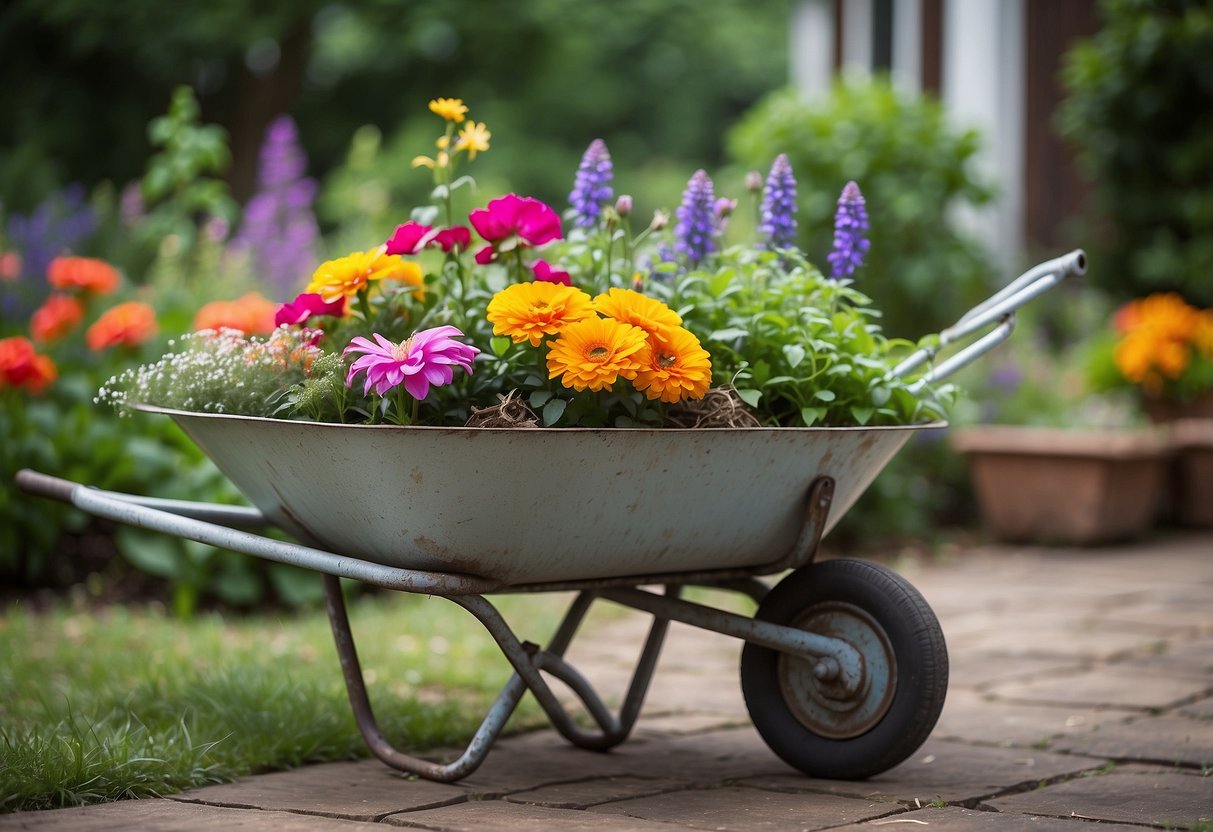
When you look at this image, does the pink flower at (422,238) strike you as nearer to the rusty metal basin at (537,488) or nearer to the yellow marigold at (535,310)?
the yellow marigold at (535,310)

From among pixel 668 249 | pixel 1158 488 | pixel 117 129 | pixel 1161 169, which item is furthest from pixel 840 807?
pixel 117 129

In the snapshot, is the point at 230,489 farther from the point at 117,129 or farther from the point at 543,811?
the point at 117,129

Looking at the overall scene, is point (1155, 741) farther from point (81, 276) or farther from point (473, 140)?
point (81, 276)

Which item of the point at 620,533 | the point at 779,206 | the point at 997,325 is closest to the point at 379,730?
the point at 620,533

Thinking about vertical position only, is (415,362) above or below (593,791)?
above

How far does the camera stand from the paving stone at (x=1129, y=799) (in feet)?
7.16

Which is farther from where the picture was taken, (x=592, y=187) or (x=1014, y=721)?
(x=1014, y=721)

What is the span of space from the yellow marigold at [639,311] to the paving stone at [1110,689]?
4.89 feet

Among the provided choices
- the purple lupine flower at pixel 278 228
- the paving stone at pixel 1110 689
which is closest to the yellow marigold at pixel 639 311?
the paving stone at pixel 1110 689

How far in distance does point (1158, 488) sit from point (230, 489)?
3.72m

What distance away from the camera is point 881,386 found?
2467mm

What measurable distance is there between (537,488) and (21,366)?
2751 mm

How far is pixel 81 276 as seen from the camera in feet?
16.1

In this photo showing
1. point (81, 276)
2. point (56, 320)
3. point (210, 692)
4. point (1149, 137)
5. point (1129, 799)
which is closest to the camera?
point (1129, 799)
